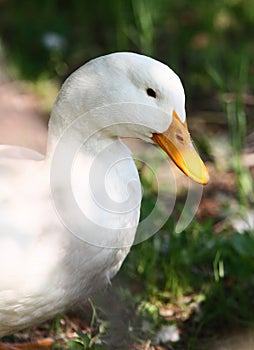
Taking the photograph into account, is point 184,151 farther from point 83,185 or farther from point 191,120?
point 191,120

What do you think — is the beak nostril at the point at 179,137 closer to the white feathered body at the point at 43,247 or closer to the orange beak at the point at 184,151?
the orange beak at the point at 184,151

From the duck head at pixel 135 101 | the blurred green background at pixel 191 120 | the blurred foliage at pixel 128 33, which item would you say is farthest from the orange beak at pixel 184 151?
the blurred foliage at pixel 128 33

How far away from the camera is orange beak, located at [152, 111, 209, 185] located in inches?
101

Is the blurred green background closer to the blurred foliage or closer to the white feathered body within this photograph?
the blurred foliage

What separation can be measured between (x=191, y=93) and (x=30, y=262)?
269 centimetres

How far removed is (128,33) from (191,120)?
764mm

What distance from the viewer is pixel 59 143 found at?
2652mm

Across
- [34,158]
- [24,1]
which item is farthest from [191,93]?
[34,158]

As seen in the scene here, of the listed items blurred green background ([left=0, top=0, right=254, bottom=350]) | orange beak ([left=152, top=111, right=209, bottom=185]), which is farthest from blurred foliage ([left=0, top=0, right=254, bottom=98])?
orange beak ([left=152, top=111, right=209, bottom=185])

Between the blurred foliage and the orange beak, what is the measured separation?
231 cm

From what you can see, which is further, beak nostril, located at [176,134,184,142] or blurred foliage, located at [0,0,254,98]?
blurred foliage, located at [0,0,254,98]

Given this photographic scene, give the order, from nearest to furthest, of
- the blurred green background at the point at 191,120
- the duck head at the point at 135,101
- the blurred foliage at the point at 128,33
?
the duck head at the point at 135,101 < the blurred green background at the point at 191,120 < the blurred foliage at the point at 128,33

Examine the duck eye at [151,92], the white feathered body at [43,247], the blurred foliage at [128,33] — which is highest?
the blurred foliage at [128,33]

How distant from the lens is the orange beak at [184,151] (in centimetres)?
257
